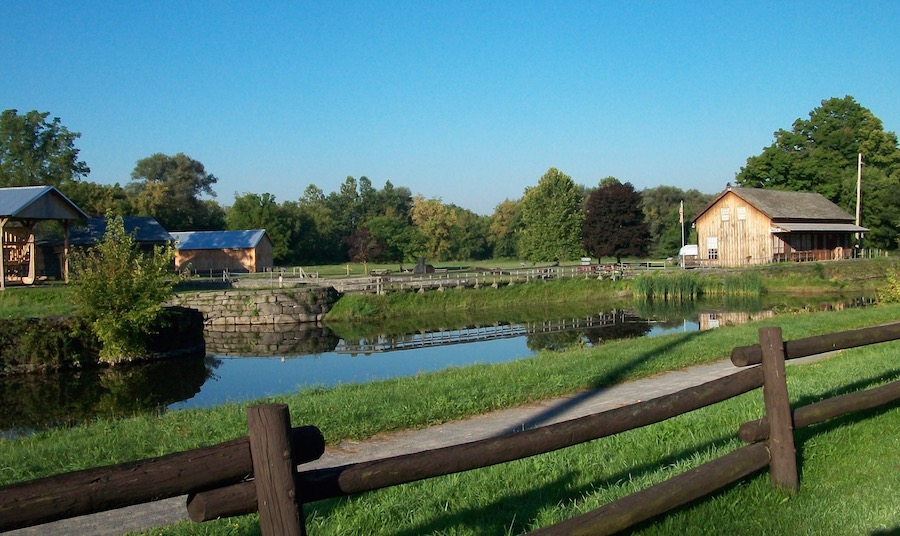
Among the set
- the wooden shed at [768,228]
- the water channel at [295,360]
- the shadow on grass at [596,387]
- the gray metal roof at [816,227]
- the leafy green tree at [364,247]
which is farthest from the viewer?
the leafy green tree at [364,247]

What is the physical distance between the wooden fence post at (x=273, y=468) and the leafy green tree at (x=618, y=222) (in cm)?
6223

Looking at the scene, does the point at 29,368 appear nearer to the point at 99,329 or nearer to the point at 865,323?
the point at 99,329

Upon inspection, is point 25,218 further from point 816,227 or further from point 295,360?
point 816,227

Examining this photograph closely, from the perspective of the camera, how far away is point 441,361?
968 inches

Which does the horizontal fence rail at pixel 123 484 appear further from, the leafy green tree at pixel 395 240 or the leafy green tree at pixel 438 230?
the leafy green tree at pixel 438 230

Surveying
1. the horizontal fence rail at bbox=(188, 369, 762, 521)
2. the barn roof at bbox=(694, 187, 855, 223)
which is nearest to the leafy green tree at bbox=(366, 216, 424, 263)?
the barn roof at bbox=(694, 187, 855, 223)

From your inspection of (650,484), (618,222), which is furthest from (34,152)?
(650,484)

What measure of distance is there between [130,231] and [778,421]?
52982 millimetres

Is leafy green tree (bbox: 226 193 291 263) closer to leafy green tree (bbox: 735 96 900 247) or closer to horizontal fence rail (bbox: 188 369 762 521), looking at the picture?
leafy green tree (bbox: 735 96 900 247)

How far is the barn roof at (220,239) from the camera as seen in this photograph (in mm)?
65562

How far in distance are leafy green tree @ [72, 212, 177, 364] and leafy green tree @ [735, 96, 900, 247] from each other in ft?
196

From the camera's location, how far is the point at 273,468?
3012 millimetres

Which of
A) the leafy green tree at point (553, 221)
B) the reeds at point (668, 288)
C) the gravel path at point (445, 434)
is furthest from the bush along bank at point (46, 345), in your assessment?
the leafy green tree at point (553, 221)

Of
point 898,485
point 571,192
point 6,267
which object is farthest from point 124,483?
point 571,192
